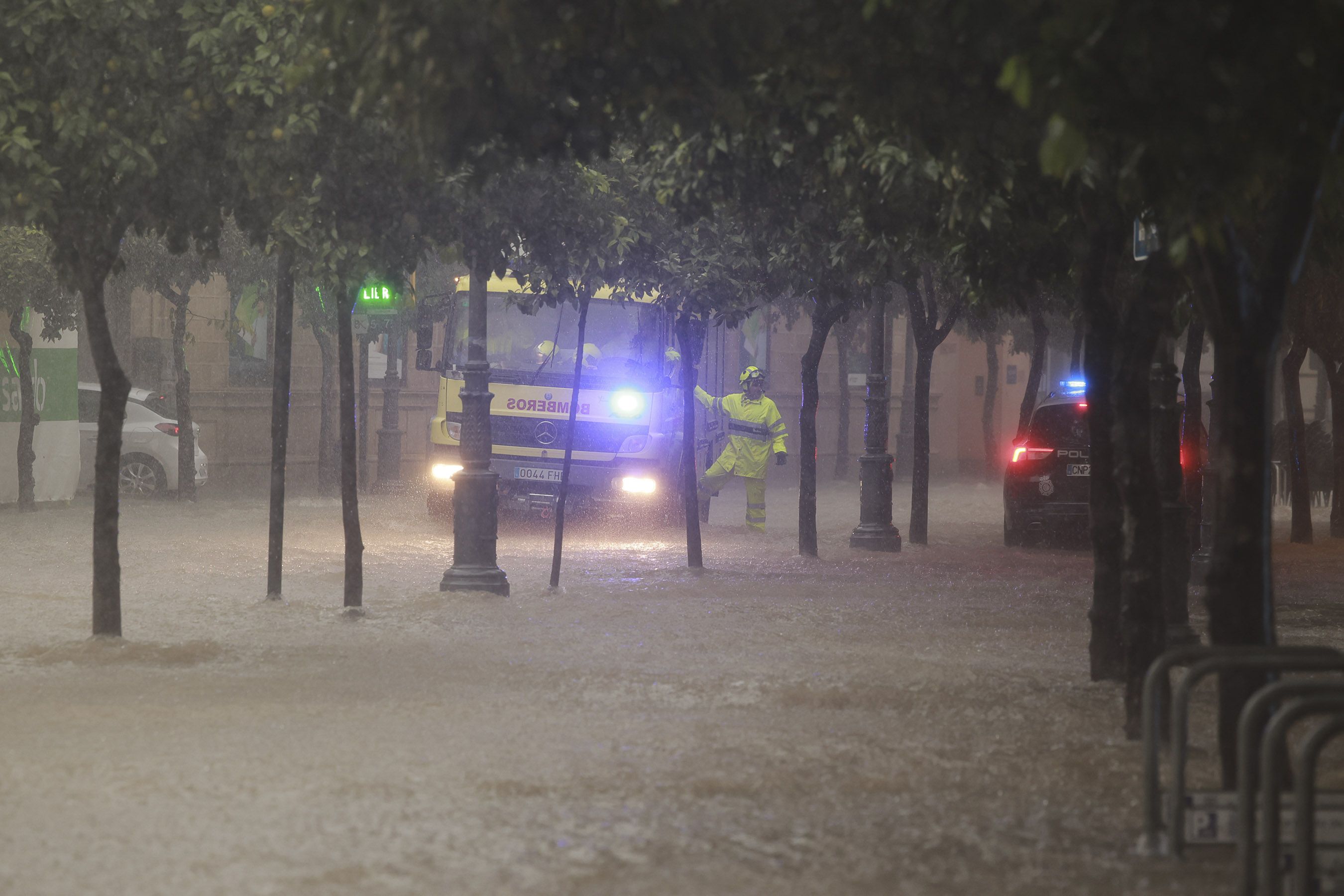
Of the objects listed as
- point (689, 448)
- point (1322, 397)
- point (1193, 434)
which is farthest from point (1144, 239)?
point (1322, 397)

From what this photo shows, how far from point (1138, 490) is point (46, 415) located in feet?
53.2

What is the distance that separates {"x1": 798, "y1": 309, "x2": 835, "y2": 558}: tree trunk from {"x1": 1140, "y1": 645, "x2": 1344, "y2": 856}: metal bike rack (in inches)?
417

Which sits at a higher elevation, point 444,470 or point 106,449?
point 106,449

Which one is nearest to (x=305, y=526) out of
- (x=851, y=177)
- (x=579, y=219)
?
(x=579, y=219)

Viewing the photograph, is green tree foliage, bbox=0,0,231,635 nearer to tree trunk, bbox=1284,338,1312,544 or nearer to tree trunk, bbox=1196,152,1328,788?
tree trunk, bbox=1196,152,1328,788

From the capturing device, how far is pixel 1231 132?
4395 mm

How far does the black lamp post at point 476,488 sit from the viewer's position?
477 inches

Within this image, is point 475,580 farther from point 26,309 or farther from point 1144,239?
point 26,309

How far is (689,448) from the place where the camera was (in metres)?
15.5

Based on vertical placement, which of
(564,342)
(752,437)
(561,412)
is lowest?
(752,437)

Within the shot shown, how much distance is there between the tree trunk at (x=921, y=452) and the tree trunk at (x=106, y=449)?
10.2 metres

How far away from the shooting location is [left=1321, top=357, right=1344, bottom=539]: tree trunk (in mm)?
19078

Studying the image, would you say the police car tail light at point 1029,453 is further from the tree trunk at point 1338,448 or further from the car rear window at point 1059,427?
the tree trunk at point 1338,448

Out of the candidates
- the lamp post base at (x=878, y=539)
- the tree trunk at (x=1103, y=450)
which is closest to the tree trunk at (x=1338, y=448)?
the lamp post base at (x=878, y=539)
